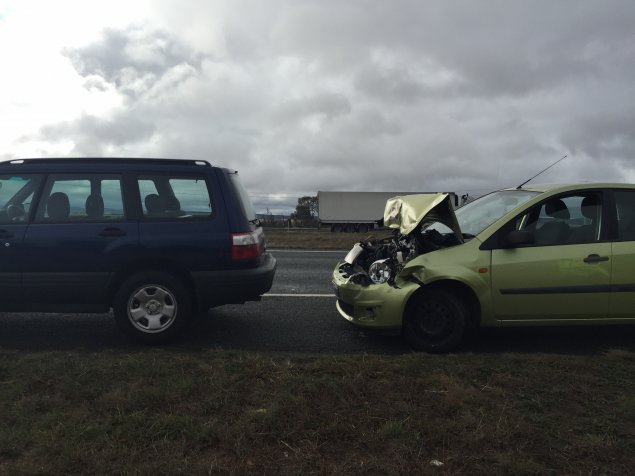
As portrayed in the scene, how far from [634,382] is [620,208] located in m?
1.83

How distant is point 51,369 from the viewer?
3.66 metres

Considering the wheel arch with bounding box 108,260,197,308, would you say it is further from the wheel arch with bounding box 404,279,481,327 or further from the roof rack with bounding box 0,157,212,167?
the wheel arch with bounding box 404,279,481,327

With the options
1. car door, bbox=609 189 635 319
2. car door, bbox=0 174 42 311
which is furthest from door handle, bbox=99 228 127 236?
car door, bbox=609 189 635 319

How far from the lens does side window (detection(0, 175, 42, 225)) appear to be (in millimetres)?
4699

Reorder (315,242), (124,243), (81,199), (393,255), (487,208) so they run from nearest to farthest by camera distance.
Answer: (124,243) → (81,199) → (393,255) → (487,208) → (315,242)

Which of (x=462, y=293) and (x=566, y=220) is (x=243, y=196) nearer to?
(x=462, y=293)

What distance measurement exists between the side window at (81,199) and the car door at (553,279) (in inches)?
143

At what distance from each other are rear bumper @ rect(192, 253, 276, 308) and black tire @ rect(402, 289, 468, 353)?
1515mm

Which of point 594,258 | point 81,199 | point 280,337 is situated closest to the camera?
point 594,258

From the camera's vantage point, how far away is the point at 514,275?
4.46 m

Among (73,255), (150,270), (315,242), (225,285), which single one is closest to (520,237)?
(225,285)

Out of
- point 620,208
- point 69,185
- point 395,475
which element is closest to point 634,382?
point 620,208

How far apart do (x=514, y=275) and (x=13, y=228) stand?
4675mm

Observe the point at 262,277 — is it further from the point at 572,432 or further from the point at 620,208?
the point at 620,208
